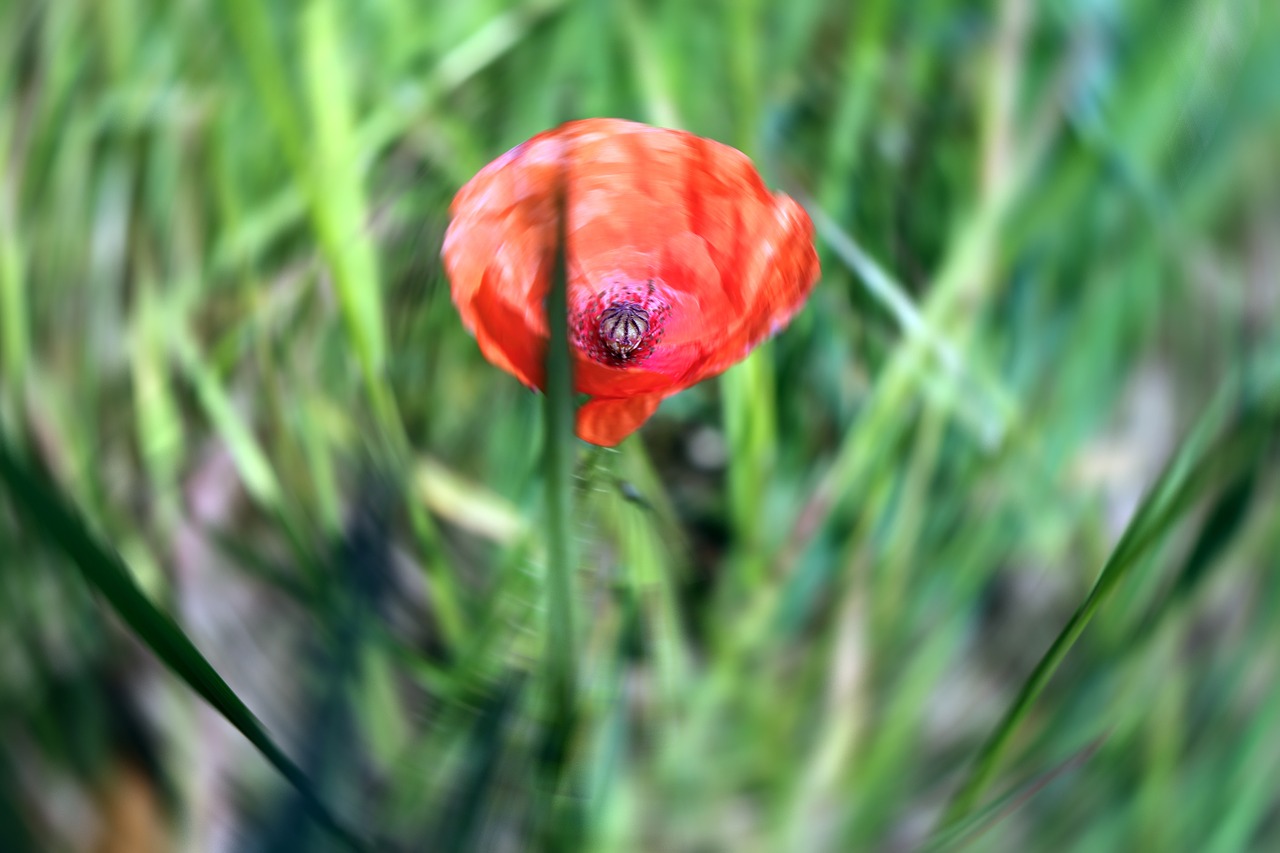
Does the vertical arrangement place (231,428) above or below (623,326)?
below

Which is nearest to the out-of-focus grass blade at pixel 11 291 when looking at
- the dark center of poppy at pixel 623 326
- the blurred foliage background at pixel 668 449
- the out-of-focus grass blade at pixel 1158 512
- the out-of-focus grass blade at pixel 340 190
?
the blurred foliage background at pixel 668 449

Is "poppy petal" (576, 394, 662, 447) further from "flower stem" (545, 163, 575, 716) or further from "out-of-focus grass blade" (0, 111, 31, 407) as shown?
"out-of-focus grass blade" (0, 111, 31, 407)

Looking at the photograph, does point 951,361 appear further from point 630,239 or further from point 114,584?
point 114,584

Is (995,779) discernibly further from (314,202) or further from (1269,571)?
(314,202)

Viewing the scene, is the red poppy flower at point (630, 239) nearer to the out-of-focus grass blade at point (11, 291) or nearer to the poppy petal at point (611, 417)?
the poppy petal at point (611, 417)

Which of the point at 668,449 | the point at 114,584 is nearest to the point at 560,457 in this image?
the point at 114,584

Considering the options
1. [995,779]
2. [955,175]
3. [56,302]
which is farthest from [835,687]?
[56,302]
